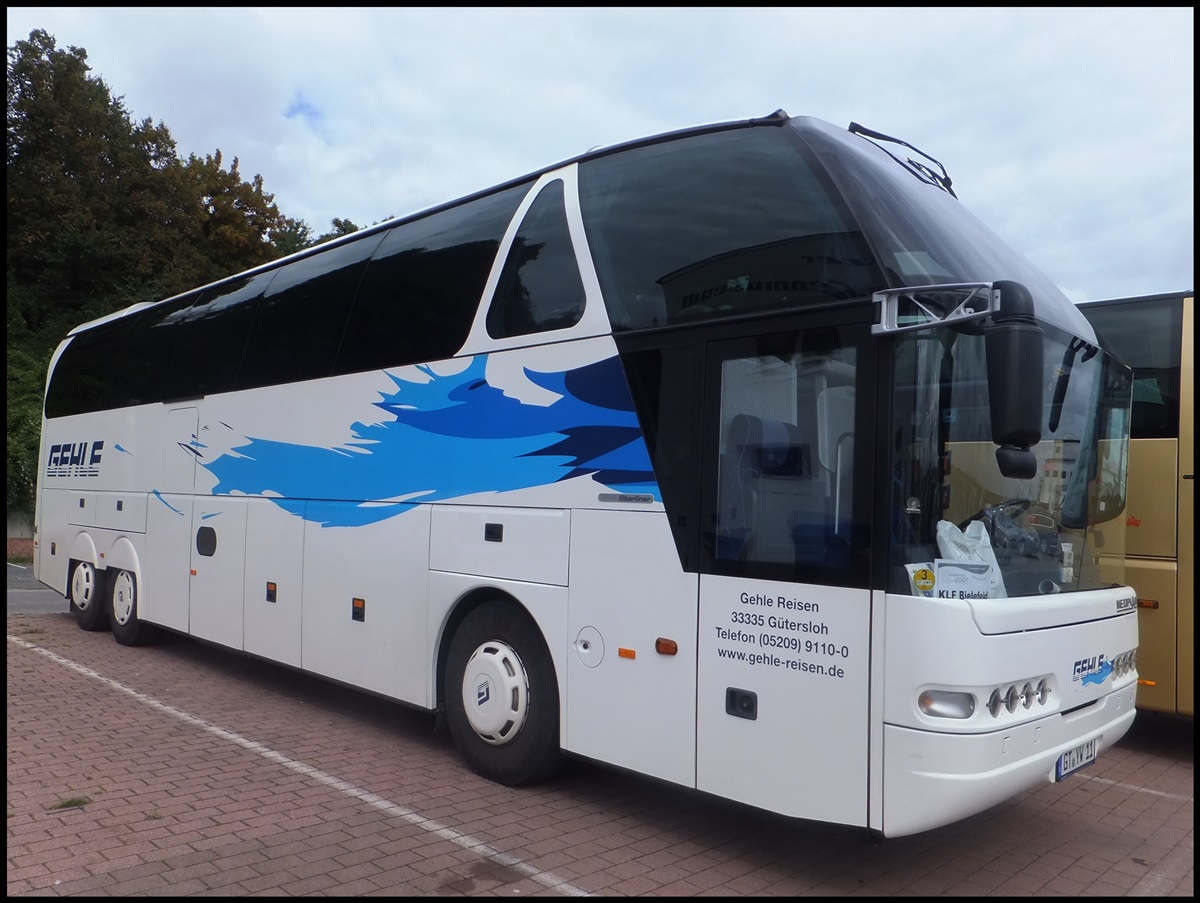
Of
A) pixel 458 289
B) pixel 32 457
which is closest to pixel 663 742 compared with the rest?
pixel 458 289

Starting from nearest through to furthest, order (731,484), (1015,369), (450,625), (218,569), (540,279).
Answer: (1015,369)
(731,484)
(540,279)
(450,625)
(218,569)

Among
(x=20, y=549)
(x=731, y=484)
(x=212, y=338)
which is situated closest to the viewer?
(x=731, y=484)

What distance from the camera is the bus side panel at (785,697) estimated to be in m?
4.25

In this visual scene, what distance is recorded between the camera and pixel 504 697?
19.6 ft

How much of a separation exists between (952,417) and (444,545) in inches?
140

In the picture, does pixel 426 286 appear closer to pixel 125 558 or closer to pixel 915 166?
pixel 915 166

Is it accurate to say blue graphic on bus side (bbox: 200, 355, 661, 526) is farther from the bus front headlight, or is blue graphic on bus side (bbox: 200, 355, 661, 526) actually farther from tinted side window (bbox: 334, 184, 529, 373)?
the bus front headlight

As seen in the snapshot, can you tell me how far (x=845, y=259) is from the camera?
14.7 feet

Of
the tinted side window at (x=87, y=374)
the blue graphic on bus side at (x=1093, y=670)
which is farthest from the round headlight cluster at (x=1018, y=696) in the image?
the tinted side window at (x=87, y=374)

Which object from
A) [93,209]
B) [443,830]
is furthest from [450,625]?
[93,209]

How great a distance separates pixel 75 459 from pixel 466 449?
8552mm

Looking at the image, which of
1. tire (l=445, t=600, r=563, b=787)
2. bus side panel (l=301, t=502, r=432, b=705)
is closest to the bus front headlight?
tire (l=445, t=600, r=563, b=787)

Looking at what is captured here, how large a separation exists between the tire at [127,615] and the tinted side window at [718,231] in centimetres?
793

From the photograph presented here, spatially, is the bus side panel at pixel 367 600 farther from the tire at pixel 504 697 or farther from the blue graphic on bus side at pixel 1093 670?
the blue graphic on bus side at pixel 1093 670
